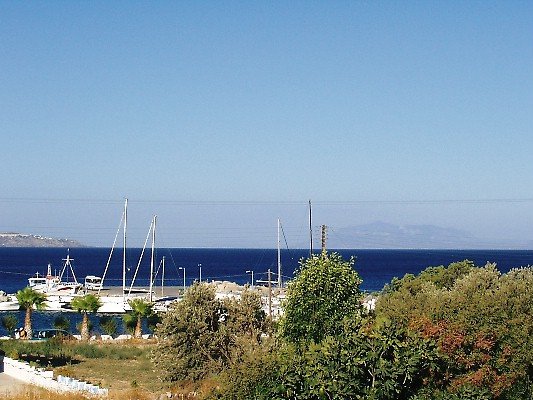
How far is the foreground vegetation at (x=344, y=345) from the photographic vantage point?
2036cm

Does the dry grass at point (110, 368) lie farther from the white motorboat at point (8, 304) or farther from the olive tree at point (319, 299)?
the white motorboat at point (8, 304)

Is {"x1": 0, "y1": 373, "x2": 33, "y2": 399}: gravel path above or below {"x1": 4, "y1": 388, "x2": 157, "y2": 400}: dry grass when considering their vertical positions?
below

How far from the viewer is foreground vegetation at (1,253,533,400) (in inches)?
802

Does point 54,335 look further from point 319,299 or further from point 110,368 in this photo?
point 319,299

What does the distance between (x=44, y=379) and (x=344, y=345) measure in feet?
56.9

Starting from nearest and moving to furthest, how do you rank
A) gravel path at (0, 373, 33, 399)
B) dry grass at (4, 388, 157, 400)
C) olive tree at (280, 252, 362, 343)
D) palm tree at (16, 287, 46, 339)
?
olive tree at (280, 252, 362, 343)
dry grass at (4, 388, 157, 400)
gravel path at (0, 373, 33, 399)
palm tree at (16, 287, 46, 339)

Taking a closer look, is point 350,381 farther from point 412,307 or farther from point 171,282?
point 171,282

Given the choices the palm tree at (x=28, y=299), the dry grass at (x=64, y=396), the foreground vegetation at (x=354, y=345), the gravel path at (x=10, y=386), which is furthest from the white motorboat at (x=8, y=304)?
the foreground vegetation at (x=354, y=345)

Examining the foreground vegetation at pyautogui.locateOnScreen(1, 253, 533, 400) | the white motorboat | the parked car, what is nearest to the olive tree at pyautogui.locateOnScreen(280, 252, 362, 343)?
the foreground vegetation at pyautogui.locateOnScreen(1, 253, 533, 400)

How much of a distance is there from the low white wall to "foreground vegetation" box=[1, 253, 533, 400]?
1.35m

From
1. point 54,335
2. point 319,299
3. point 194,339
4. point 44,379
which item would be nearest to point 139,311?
point 54,335

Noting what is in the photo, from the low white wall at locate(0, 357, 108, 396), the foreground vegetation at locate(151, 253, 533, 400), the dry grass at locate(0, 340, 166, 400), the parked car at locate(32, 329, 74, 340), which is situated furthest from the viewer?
the parked car at locate(32, 329, 74, 340)

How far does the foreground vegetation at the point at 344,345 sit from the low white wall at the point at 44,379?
135 centimetres

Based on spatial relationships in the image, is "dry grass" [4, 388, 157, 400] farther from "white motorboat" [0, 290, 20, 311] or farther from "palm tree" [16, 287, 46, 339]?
"white motorboat" [0, 290, 20, 311]
